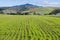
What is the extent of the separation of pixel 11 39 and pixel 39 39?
2164mm

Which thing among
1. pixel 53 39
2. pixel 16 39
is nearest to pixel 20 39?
pixel 16 39

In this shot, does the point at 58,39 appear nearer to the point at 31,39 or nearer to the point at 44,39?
the point at 44,39

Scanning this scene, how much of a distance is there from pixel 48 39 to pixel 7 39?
318 centimetres

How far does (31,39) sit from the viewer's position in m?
15.5

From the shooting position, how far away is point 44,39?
15.5m

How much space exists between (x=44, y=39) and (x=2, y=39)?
329 cm

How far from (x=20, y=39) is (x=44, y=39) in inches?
73.2

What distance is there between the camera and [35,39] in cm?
1550

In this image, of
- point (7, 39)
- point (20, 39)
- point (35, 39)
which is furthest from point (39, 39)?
point (7, 39)

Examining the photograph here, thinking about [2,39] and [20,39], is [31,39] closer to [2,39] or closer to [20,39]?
[20,39]

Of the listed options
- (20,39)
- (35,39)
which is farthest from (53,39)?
A: (20,39)

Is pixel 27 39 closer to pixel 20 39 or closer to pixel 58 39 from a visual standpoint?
pixel 20 39

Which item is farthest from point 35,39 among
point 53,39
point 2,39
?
point 2,39

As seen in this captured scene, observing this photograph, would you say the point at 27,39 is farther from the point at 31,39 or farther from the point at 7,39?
the point at 7,39
